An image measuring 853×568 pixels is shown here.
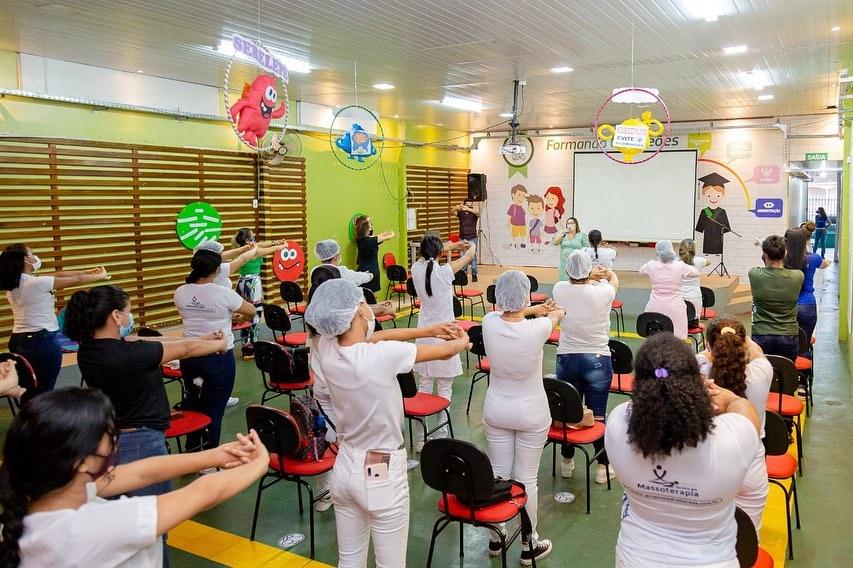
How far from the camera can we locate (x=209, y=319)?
5008mm

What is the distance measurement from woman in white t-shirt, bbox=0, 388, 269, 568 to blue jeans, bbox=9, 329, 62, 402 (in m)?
4.73

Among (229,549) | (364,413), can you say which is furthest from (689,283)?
(364,413)

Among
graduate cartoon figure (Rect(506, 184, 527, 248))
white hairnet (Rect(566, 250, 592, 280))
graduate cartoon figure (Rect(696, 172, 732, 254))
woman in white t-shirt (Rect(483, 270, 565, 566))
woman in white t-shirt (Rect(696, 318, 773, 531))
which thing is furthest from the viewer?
graduate cartoon figure (Rect(506, 184, 527, 248))

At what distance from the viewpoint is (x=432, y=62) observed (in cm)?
836

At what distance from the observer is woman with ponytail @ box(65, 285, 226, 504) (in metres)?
3.12

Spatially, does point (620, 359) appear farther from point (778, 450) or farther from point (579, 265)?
point (778, 450)

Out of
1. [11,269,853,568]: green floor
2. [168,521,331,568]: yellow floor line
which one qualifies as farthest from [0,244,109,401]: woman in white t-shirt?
[168,521,331,568]: yellow floor line

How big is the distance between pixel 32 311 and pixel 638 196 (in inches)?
508

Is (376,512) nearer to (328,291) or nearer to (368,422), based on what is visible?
(368,422)

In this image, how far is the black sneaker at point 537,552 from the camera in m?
→ 3.80

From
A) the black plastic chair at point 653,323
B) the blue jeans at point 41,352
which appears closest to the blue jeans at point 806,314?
the black plastic chair at point 653,323

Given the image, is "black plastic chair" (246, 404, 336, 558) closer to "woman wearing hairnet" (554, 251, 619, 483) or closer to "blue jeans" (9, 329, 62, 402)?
"woman wearing hairnet" (554, 251, 619, 483)

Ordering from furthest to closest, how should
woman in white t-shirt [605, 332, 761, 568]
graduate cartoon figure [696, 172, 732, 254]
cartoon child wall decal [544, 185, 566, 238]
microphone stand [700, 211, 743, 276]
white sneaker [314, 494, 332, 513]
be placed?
cartoon child wall decal [544, 185, 566, 238], graduate cartoon figure [696, 172, 732, 254], microphone stand [700, 211, 743, 276], white sneaker [314, 494, 332, 513], woman in white t-shirt [605, 332, 761, 568]

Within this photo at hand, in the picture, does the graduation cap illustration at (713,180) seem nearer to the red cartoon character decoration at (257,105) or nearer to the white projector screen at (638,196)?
the white projector screen at (638,196)
